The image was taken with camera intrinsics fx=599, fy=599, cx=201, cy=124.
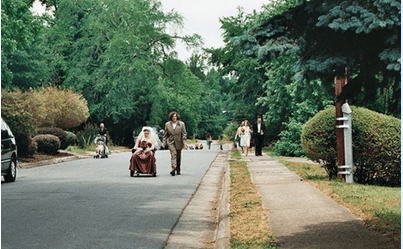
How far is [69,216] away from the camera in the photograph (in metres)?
9.52

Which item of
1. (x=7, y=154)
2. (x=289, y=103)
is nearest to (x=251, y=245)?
(x=7, y=154)

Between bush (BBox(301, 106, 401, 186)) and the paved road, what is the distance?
3261 mm

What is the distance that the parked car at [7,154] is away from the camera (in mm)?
14977

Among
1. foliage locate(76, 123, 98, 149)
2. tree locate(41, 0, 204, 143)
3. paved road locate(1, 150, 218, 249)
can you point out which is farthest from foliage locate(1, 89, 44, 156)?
tree locate(41, 0, 204, 143)

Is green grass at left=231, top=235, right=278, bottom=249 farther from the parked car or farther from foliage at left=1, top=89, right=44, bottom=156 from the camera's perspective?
foliage at left=1, top=89, right=44, bottom=156

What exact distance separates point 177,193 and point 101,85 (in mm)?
34779

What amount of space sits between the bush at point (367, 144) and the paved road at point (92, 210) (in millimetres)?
3261

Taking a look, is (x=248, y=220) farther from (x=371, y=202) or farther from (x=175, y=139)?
(x=175, y=139)

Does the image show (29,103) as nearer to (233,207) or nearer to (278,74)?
(278,74)

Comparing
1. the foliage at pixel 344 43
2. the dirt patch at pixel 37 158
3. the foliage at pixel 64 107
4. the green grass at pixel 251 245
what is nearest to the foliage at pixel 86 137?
the foliage at pixel 64 107

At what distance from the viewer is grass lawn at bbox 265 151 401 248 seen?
25.1ft

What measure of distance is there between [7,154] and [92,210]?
5.87 m

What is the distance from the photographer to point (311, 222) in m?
7.98

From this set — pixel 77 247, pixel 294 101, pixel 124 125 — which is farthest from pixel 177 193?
pixel 124 125
